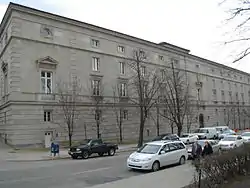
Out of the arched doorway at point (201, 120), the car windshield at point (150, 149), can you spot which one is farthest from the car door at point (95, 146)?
the arched doorway at point (201, 120)

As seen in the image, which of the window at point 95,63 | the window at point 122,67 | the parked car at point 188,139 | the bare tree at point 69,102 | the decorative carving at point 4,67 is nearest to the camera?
the parked car at point 188,139

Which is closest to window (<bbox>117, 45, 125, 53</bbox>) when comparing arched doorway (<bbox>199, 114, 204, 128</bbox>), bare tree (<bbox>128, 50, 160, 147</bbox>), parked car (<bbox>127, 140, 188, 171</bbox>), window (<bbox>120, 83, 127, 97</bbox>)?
bare tree (<bbox>128, 50, 160, 147</bbox>)

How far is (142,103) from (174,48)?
2789 cm

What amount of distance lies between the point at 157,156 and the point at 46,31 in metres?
27.1

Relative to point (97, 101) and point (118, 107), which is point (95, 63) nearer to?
point (97, 101)

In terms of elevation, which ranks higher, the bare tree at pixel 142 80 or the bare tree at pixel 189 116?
the bare tree at pixel 142 80

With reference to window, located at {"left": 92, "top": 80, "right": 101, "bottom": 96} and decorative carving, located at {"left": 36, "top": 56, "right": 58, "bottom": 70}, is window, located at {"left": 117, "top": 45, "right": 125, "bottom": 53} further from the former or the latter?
decorative carving, located at {"left": 36, "top": 56, "right": 58, "bottom": 70}

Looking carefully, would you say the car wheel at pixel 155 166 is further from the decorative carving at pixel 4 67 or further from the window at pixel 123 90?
the window at pixel 123 90

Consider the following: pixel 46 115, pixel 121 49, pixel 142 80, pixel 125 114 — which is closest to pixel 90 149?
pixel 46 115

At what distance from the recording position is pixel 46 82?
124ft

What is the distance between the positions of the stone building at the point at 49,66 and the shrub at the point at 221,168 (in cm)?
1726

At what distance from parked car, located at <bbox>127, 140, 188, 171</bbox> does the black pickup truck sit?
344 inches

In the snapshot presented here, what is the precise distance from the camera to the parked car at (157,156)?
16.2 metres

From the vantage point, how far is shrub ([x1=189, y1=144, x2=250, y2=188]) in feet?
29.8
